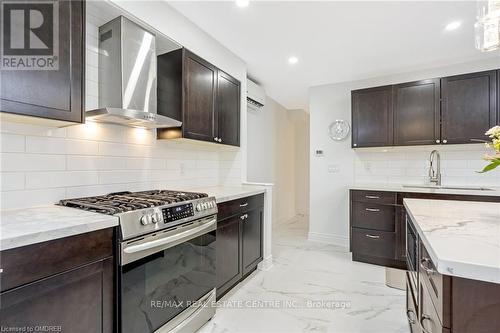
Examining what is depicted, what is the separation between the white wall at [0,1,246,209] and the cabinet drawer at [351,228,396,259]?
2.10m

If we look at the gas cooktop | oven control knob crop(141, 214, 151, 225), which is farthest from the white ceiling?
oven control knob crop(141, 214, 151, 225)

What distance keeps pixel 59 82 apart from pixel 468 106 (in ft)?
13.0

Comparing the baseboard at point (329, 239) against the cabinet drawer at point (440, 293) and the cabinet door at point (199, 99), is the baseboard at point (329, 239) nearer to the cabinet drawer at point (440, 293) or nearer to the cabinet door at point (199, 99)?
the cabinet door at point (199, 99)

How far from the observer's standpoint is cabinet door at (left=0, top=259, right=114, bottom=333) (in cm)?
95

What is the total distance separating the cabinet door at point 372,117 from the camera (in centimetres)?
328

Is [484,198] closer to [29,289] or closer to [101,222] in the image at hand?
[101,222]

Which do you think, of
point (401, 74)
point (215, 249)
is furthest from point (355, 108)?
point (215, 249)

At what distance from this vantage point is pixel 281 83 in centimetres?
402

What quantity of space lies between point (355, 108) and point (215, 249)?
277 centimetres

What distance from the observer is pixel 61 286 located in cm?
106

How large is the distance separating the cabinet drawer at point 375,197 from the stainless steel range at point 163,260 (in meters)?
2.10

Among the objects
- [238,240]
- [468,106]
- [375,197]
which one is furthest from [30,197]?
[468,106]

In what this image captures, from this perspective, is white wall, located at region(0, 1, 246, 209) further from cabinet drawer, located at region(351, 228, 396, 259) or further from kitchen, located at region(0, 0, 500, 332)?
cabinet drawer, located at region(351, 228, 396, 259)

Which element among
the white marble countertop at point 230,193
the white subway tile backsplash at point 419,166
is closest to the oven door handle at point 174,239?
the white marble countertop at point 230,193
